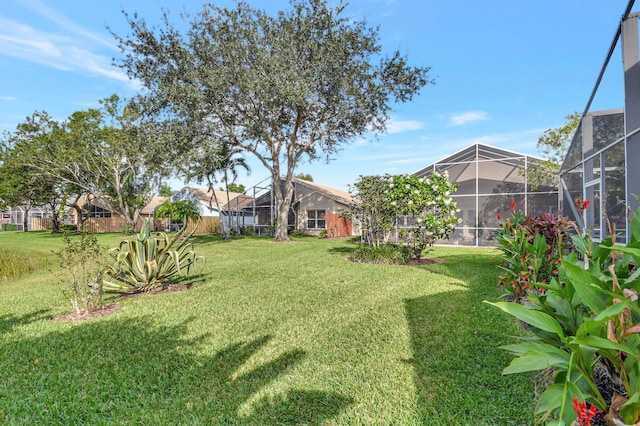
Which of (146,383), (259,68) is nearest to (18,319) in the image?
(146,383)

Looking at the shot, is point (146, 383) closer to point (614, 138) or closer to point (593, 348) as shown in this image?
point (593, 348)

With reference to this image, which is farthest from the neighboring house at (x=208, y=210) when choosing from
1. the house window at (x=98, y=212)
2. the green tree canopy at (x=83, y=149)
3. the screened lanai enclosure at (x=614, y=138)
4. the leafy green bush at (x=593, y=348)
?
the leafy green bush at (x=593, y=348)

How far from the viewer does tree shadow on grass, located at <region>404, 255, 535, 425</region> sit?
7.29ft

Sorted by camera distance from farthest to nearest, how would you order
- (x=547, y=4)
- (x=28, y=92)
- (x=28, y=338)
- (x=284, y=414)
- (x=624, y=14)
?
(x=28, y=92)
(x=547, y=4)
(x=624, y=14)
(x=28, y=338)
(x=284, y=414)

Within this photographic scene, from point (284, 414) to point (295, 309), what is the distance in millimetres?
2607

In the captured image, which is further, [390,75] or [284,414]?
[390,75]

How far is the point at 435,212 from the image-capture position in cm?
941

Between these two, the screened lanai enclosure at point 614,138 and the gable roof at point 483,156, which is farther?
the gable roof at point 483,156

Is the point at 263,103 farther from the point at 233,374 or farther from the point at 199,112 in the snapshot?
the point at 233,374

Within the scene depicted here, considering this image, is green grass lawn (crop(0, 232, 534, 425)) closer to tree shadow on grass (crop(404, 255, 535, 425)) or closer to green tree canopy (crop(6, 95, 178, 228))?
tree shadow on grass (crop(404, 255, 535, 425))

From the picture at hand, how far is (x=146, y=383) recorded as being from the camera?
2730mm

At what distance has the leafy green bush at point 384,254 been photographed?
945 cm

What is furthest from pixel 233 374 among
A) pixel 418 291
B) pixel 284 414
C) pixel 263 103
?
pixel 263 103

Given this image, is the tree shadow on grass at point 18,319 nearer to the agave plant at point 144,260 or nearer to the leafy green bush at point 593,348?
the agave plant at point 144,260
